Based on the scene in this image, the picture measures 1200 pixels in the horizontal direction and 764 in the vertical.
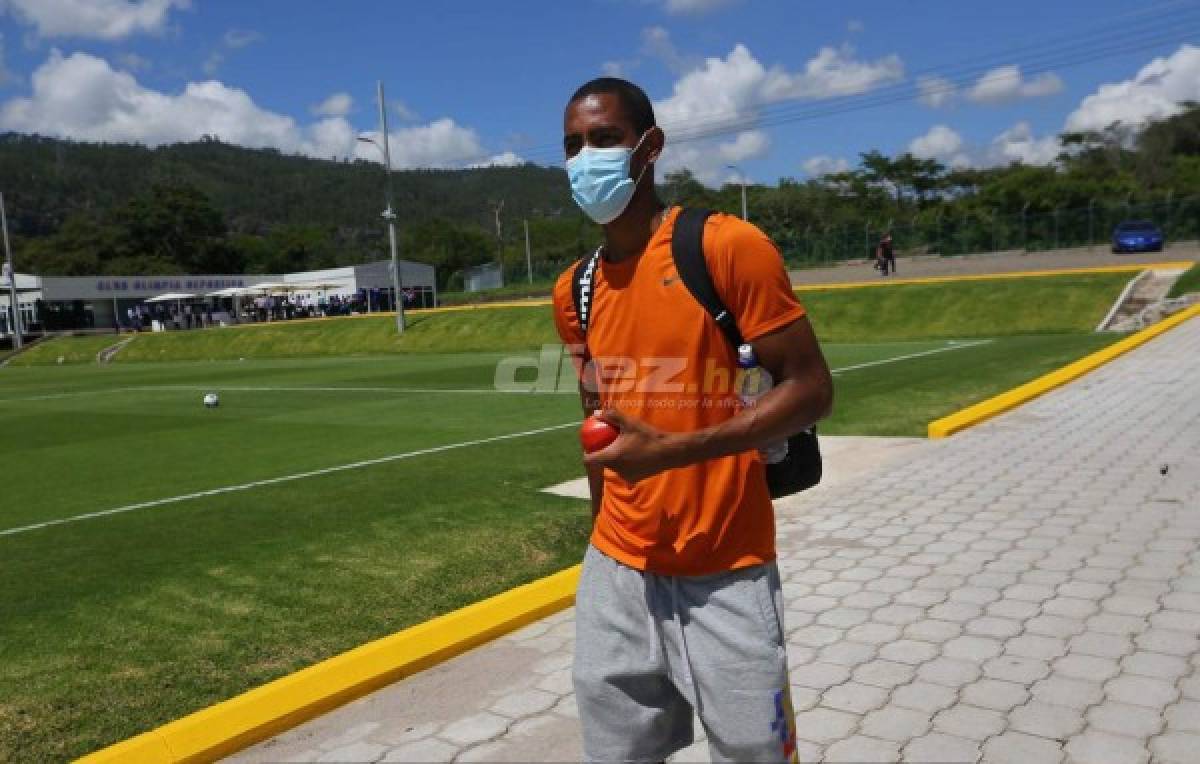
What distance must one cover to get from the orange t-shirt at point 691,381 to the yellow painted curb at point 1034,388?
8.49 meters

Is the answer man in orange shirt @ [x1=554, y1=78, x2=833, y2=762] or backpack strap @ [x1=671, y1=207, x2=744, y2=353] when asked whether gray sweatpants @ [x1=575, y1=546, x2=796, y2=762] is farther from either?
backpack strap @ [x1=671, y1=207, x2=744, y2=353]

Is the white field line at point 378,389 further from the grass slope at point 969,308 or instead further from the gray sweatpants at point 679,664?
the gray sweatpants at point 679,664

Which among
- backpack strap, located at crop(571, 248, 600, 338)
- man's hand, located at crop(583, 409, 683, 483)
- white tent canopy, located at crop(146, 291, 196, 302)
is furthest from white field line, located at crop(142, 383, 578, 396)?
white tent canopy, located at crop(146, 291, 196, 302)

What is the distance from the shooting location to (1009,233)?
4941 cm

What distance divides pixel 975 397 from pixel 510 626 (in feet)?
29.9

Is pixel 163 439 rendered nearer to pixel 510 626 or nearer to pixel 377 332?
pixel 510 626

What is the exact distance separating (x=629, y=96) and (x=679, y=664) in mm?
1338

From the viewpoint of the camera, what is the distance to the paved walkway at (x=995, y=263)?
36.7 meters

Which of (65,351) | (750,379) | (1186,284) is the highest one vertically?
(750,379)

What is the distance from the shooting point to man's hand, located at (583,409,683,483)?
1.89m

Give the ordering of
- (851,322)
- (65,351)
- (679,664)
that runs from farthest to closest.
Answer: (65,351) < (851,322) < (679,664)

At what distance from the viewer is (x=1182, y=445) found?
8.67m

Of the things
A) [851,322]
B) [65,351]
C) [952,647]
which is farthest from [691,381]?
[65,351]

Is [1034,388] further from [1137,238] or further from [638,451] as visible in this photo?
[1137,238]
